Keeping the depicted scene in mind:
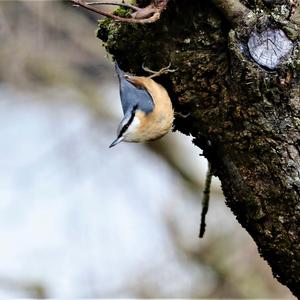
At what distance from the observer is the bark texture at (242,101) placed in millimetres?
1955

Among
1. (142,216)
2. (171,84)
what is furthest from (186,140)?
(171,84)

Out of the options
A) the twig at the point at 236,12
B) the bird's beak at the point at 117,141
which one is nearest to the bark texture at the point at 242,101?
the twig at the point at 236,12

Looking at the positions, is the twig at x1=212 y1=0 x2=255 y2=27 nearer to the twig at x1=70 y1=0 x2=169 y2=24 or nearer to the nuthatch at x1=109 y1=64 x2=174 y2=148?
the twig at x1=70 y1=0 x2=169 y2=24

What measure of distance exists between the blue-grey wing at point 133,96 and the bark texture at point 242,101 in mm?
80

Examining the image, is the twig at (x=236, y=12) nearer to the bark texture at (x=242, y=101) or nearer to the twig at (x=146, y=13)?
the bark texture at (x=242, y=101)

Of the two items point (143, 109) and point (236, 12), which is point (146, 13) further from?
point (143, 109)

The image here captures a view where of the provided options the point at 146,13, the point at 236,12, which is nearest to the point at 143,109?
the point at 146,13

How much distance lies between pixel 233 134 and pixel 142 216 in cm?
492

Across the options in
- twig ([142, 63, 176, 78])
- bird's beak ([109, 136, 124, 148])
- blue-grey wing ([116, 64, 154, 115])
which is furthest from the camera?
bird's beak ([109, 136, 124, 148])

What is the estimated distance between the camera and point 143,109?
2318mm

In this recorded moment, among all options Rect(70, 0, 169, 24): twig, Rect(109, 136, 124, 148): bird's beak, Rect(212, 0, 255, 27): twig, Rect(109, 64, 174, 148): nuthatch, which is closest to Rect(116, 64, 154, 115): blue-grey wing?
Rect(109, 64, 174, 148): nuthatch

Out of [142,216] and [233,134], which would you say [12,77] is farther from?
[233,134]

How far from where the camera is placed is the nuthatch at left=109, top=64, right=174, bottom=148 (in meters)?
2.18

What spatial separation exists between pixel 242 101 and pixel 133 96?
42 centimetres
